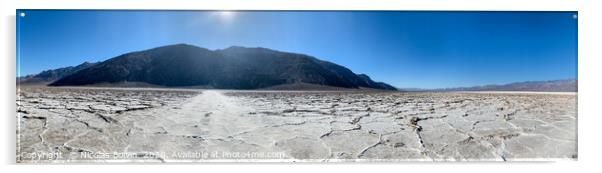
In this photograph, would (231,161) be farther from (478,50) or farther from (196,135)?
(478,50)

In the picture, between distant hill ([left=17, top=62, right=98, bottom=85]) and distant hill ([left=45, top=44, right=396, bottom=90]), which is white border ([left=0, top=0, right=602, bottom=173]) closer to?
distant hill ([left=17, top=62, right=98, bottom=85])

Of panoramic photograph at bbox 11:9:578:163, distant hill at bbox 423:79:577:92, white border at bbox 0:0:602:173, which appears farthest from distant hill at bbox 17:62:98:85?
distant hill at bbox 423:79:577:92

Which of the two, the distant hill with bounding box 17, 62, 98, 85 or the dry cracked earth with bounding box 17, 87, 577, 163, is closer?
the distant hill with bounding box 17, 62, 98, 85
